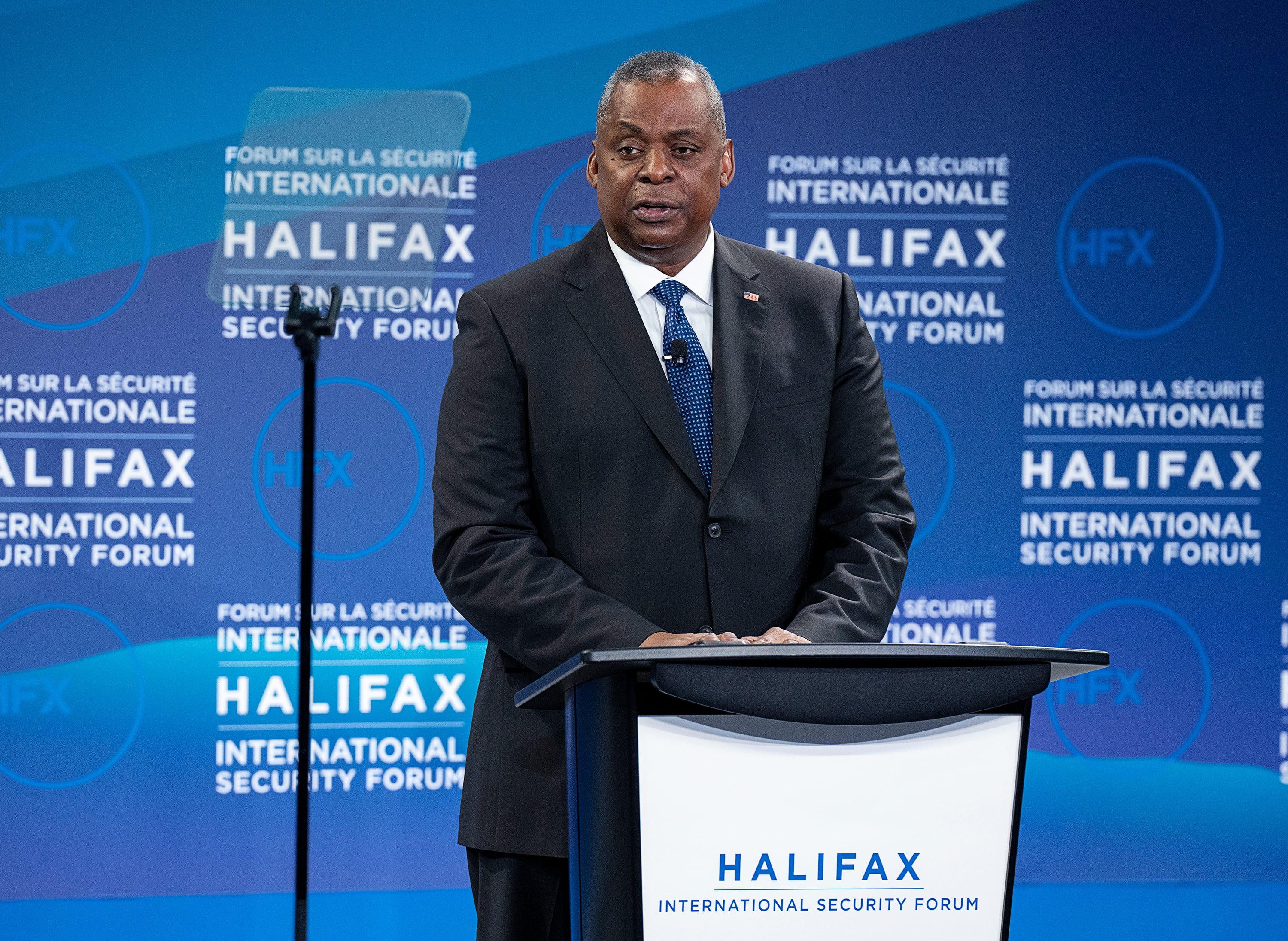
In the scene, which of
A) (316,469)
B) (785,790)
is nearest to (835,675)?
(785,790)

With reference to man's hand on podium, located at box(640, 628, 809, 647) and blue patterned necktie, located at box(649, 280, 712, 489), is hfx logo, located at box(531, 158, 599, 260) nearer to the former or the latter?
blue patterned necktie, located at box(649, 280, 712, 489)

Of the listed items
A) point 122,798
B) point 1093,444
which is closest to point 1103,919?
point 1093,444

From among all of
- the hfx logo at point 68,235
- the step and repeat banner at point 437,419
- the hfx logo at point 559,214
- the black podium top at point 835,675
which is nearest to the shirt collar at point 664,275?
the black podium top at point 835,675

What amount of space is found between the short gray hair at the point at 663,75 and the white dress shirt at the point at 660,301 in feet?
0.62

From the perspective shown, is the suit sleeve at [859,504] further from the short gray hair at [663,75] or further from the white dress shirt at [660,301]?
the short gray hair at [663,75]

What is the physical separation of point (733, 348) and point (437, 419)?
1725mm

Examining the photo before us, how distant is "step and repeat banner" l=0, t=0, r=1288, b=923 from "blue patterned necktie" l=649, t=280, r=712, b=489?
154 cm

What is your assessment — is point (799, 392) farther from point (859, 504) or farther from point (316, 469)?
point (316, 469)

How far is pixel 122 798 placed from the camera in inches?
135

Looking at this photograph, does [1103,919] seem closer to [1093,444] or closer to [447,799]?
[1093,444]

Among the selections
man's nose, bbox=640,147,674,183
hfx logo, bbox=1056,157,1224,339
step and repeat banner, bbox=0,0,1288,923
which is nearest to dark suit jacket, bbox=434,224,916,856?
man's nose, bbox=640,147,674,183

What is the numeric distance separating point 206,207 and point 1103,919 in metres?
2.97

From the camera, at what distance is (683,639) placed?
1395mm

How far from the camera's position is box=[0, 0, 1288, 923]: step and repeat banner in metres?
3.39
